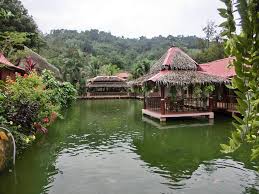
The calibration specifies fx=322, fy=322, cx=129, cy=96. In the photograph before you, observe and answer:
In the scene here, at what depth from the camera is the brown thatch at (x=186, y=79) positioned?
1625 centimetres

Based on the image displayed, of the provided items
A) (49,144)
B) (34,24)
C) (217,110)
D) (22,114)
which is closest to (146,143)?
(49,144)

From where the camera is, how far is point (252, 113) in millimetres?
1081

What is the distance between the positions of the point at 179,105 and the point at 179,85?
4.34ft

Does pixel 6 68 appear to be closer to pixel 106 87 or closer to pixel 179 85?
pixel 179 85

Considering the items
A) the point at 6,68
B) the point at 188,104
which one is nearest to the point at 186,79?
the point at 188,104

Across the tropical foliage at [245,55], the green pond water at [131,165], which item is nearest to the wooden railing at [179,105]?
the green pond water at [131,165]

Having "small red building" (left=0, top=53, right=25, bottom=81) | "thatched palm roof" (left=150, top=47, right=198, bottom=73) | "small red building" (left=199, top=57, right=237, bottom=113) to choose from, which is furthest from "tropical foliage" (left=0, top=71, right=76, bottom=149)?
"small red building" (left=199, top=57, right=237, bottom=113)

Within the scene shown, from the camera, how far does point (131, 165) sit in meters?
8.34

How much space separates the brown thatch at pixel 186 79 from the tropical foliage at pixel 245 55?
15049mm

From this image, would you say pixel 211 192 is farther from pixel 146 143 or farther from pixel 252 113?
pixel 252 113

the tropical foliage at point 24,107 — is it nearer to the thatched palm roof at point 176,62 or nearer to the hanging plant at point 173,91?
the hanging plant at point 173,91

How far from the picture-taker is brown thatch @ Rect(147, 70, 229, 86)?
53.3ft

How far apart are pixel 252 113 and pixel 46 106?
10995mm

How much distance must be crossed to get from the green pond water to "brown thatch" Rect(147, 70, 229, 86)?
141 inches
